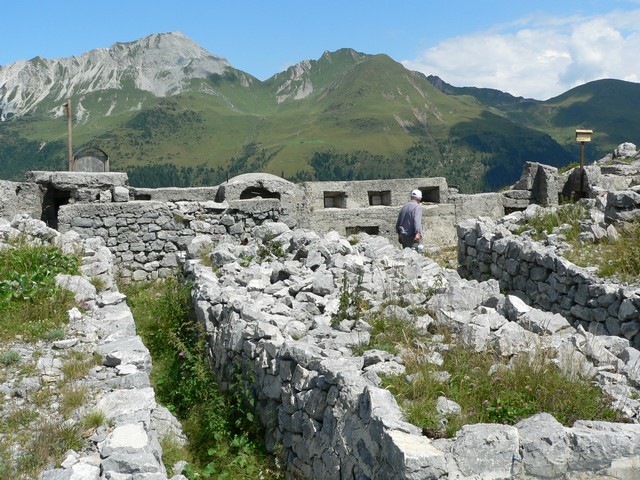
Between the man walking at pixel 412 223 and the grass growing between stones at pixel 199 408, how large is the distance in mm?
4131

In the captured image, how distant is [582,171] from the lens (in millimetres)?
17078

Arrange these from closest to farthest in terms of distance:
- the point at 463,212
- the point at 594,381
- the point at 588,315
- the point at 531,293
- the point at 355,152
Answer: the point at 594,381 < the point at 588,315 < the point at 531,293 < the point at 463,212 < the point at 355,152

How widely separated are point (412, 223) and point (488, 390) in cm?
640

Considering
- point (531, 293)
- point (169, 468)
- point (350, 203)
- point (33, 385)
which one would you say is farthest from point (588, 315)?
point (350, 203)

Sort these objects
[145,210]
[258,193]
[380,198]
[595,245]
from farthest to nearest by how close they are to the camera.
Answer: [380,198]
[258,193]
[145,210]
[595,245]

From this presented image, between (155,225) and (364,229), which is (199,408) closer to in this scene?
(155,225)

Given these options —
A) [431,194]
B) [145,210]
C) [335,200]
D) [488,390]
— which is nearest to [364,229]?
[335,200]

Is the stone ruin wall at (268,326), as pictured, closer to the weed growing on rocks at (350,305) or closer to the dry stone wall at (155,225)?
the dry stone wall at (155,225)

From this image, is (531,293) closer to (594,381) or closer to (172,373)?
(594,381)

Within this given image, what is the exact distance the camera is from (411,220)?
11.0 meters

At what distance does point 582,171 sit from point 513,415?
14.3 meters

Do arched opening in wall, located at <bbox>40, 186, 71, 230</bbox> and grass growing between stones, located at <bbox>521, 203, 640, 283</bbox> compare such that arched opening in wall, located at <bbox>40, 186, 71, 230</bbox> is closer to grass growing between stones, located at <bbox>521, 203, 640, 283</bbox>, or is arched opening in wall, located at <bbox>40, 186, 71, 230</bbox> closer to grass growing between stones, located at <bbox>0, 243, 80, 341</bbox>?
grass growing between stones, located at <bbox>0, 243, 80, 341</bbox>

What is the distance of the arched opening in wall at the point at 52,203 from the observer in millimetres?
13999

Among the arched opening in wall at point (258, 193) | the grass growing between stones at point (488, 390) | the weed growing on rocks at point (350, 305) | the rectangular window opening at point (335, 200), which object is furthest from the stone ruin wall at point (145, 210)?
the grass growing between stones at point (488, 390)
